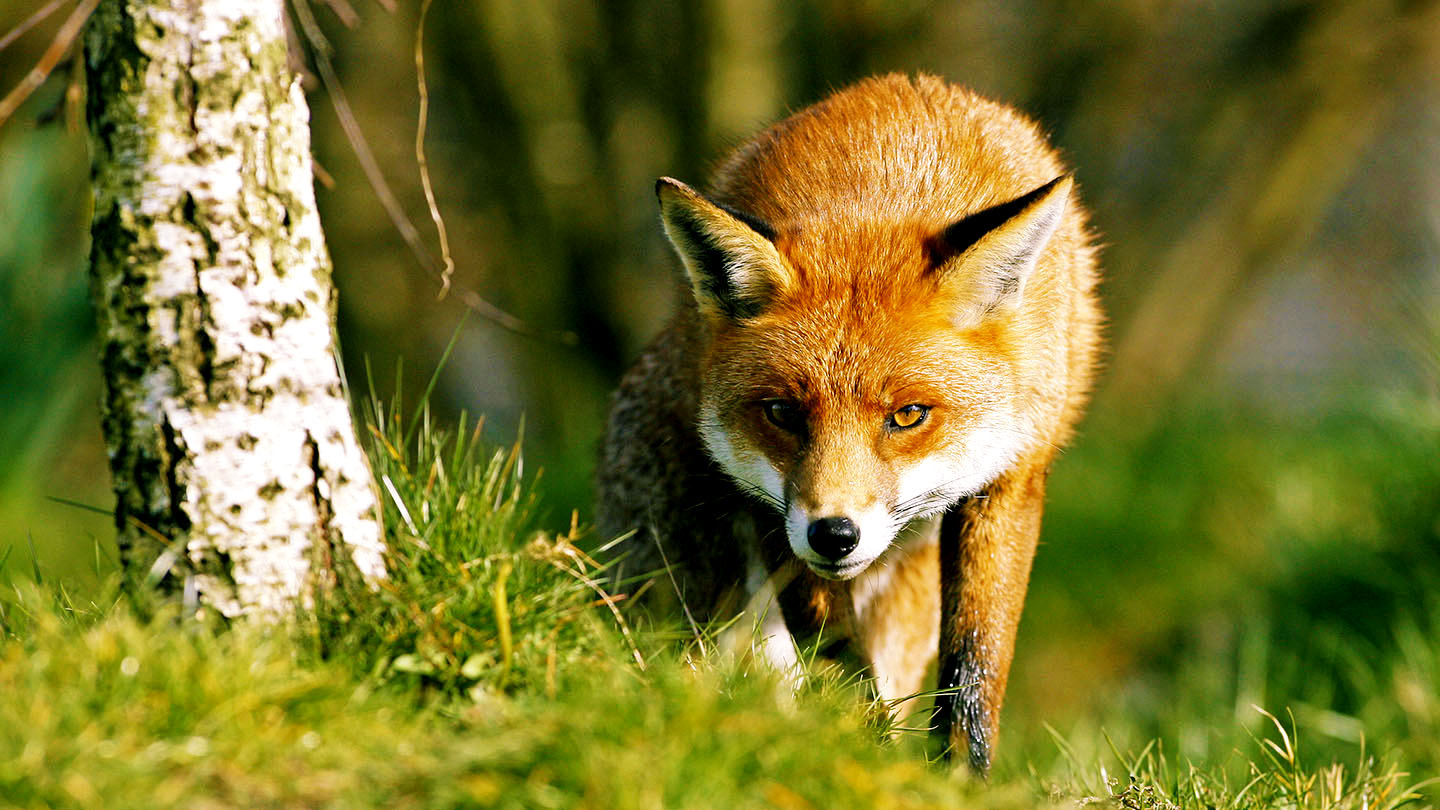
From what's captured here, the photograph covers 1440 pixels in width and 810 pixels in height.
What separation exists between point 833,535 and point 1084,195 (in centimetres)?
781

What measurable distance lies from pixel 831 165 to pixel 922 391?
85 cm

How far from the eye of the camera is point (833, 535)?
3334mm

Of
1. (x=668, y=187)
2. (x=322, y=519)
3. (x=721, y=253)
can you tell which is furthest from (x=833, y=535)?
(x=322, y=519)

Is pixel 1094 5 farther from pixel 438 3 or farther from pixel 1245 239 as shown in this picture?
pixel 438 3

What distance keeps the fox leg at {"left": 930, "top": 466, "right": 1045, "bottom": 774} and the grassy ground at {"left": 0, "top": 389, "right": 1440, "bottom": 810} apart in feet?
0.61

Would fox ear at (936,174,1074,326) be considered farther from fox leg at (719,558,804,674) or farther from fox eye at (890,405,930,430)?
fox leg at (719,558,804,674)

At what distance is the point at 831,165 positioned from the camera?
401cm

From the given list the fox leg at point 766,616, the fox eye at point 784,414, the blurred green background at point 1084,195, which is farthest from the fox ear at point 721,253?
the blurred green background at point 1084,195

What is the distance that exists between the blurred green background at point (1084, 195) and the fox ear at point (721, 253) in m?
3.87

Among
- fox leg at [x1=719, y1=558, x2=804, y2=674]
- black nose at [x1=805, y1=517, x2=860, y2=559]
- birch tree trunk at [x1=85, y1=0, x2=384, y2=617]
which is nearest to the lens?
birch tree trunk at [x1=85, y1=0, x2=384, y2=617]

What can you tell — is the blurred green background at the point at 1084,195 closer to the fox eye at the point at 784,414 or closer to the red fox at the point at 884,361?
the red fox at the point at 884,361

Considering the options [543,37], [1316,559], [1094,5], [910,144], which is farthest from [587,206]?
[910,144]

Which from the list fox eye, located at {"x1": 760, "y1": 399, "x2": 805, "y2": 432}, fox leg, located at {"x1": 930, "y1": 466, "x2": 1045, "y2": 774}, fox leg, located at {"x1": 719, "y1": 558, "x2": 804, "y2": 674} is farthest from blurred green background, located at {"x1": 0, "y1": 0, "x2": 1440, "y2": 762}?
fox eye, located at {"x1": 760, "y1": 399, "x2": 805, "y2": 432}

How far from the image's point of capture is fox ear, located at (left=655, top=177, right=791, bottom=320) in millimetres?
3527
